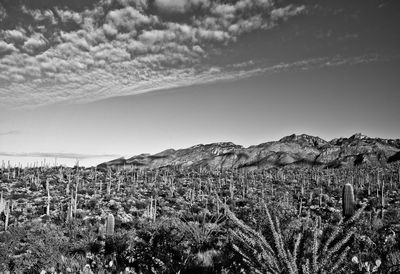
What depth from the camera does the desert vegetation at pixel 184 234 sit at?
10.9 feet

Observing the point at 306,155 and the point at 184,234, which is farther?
the point at 306,155

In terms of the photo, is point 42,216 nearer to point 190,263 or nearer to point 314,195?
point 190,263

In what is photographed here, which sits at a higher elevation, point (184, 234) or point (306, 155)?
point (306, 155)

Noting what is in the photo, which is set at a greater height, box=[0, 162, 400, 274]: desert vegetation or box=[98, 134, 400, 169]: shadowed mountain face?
box=[98, 134, 400, 169]: shadowed mountain face

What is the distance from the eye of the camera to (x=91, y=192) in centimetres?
4003

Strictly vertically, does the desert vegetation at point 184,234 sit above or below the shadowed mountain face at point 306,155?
below

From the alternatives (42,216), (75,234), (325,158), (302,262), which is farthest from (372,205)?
(325,158)

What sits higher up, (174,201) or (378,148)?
Answer: (378,148)

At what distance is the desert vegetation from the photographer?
3314 millimetres

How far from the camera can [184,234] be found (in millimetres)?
10141

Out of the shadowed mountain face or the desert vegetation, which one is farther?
the shadowed mountain face

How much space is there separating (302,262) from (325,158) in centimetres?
17139

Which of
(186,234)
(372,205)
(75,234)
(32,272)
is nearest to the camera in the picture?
(32,272)

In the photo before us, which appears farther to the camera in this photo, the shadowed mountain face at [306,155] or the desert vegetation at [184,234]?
the shadowed mountain face at [306,155]
